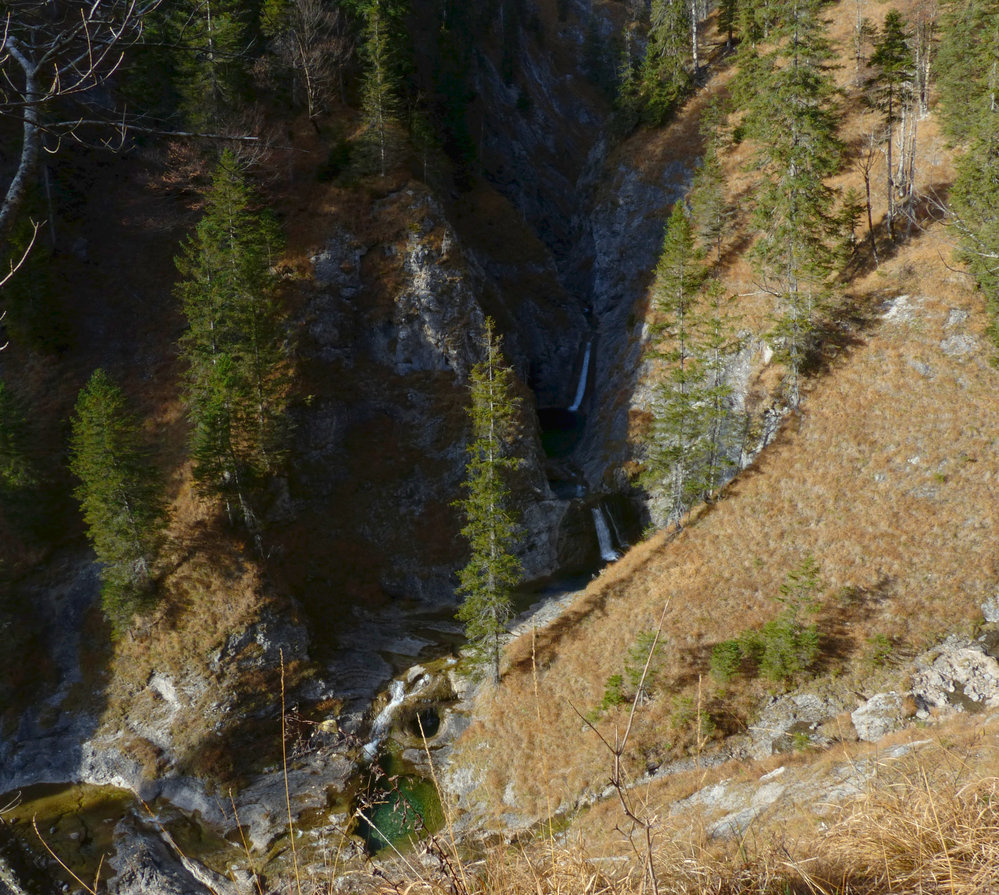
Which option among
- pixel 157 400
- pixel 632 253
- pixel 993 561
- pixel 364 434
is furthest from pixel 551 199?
pixel 993 561

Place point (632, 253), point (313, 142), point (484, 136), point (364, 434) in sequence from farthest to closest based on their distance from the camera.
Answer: point (484, 136) → point (632, 253) → point (313, 142) → point (364, 434)

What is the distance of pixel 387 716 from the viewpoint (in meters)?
26.3

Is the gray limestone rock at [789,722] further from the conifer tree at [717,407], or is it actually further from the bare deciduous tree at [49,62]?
the bare deciduous tree at [49,62]

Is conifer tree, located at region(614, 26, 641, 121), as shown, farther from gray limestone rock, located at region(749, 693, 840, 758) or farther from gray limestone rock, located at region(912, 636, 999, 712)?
gray limestone rock, located at region(749, 693, 840, 758)

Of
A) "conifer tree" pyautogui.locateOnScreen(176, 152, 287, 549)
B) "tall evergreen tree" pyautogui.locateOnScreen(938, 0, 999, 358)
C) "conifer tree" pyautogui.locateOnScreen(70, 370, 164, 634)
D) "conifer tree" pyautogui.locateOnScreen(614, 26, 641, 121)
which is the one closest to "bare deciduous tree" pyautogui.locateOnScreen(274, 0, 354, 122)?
"conifer tree" pyautogui.locateOnScreen(176, 152, 287, 549)

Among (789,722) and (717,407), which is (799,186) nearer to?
(717,407)

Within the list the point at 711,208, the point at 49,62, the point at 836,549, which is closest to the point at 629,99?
the point at 711,208

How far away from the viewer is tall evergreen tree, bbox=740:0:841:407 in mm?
31516

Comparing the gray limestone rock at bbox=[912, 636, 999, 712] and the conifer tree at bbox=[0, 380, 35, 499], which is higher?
the conifer tree at bbox=[0, 380, 35, 499]

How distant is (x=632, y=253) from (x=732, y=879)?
165ft

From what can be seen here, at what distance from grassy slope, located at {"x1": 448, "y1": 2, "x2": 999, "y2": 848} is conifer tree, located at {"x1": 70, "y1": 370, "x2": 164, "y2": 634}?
1680 cm

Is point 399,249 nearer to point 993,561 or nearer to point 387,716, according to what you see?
point 387,716

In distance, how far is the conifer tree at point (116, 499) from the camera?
Result: 25.6 metres

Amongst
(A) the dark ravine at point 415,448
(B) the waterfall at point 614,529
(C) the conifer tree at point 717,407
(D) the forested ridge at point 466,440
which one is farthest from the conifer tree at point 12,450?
(C) the conifer tree at point 717,407
